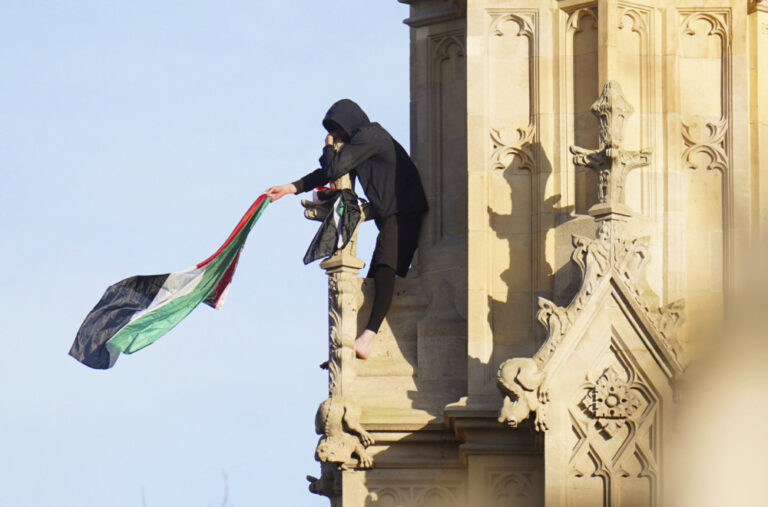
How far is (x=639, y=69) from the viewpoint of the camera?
2605 cm

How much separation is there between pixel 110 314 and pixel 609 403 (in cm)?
632

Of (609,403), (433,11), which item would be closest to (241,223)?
(433,11)

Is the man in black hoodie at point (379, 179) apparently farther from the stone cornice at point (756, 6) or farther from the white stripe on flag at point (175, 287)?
the stone cornice at point (756, 6)

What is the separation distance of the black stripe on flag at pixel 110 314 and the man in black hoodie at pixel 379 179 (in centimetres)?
182

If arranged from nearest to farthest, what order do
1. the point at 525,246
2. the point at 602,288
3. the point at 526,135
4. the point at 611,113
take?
the point at 602,288
the point at 611,113
the point at 525,246
the point at 526,135

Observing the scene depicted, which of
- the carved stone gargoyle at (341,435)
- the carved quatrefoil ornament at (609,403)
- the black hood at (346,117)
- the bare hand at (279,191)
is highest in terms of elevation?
the black hood at (346,117)

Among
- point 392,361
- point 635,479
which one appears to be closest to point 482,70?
point 392,361

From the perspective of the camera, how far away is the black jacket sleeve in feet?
87.6

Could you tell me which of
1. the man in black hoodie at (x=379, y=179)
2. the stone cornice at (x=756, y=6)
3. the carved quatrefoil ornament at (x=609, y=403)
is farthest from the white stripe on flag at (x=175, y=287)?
the stone cornice at (x=756, y=6)

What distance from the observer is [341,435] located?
2547cm

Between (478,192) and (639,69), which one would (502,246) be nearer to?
(478,192)

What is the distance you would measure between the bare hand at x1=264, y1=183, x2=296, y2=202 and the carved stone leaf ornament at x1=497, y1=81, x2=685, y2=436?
3552mm

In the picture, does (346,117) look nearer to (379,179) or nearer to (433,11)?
(379,179)

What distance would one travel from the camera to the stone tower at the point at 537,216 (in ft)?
82.9
